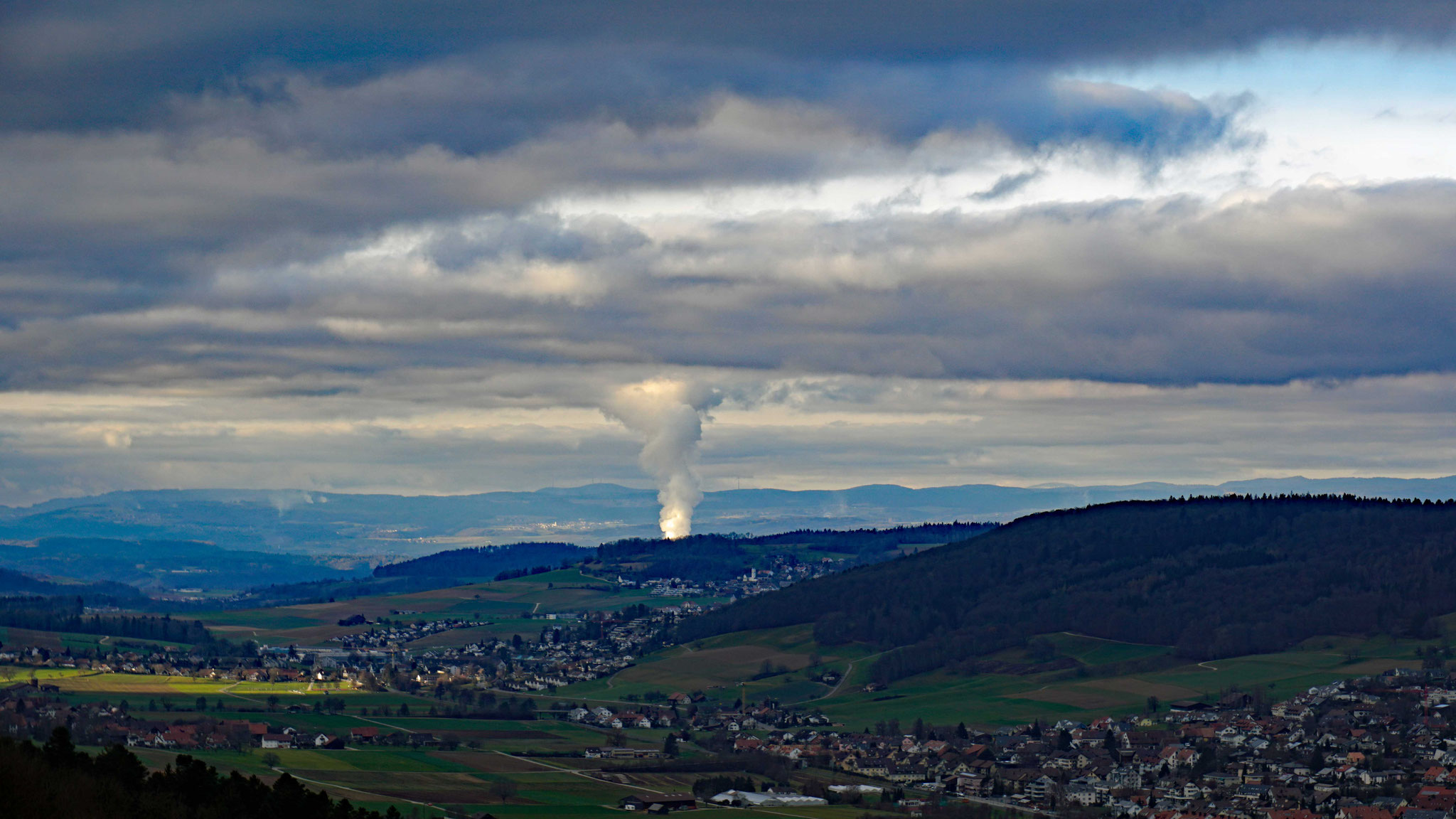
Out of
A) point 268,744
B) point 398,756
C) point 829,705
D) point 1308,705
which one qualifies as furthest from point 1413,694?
point 268,744

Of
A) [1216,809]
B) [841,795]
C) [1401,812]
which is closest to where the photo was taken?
[1401,812]

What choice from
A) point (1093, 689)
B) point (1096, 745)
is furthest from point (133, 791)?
point (1093, 689)

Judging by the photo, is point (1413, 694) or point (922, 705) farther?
point (922, 705)

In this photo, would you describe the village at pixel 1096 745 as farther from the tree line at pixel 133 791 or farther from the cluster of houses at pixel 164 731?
the tree line at pixel 133 791

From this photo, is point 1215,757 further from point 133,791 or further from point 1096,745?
point 133,791

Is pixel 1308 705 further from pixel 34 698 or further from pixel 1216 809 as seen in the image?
pixel 34 698

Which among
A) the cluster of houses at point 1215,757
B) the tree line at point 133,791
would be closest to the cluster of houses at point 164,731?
the cluster of houses at point 1215,757

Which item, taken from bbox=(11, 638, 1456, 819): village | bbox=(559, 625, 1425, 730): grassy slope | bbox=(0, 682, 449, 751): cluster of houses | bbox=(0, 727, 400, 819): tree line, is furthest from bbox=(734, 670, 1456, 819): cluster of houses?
bbox=(0, 727, 400, 819): tree line

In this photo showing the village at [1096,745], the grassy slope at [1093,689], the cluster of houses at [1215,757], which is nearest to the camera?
the cluster of houses at [1215,757]
